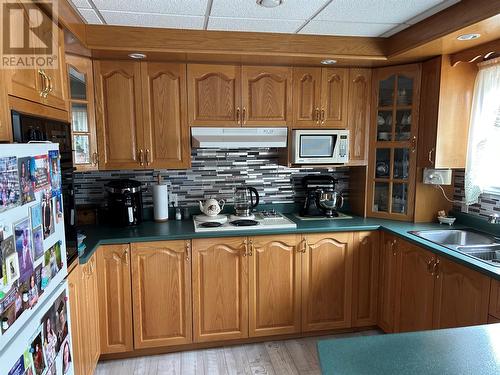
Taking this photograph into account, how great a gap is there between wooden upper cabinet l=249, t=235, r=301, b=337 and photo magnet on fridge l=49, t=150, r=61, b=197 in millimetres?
1391

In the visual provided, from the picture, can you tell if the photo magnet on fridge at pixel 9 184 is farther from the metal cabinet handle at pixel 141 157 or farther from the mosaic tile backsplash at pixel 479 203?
the mosaic tile backsplash at pixel 479 203

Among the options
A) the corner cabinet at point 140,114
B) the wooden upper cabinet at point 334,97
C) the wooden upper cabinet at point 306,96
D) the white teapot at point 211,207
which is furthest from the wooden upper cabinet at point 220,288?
the wooden upper cabinet at point 334,97

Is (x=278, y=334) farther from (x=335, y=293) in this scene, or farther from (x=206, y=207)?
(x=206, y=207)

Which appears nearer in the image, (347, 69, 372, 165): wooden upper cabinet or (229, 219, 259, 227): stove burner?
(229, 219, 259, 227): stove burner

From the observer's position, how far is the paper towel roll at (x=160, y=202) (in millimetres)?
2635

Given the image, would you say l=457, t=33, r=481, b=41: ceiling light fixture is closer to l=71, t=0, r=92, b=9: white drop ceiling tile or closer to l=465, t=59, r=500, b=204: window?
l=465, t=59, r=500, b=204: window

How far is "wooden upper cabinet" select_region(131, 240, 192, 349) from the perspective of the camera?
2.32 m

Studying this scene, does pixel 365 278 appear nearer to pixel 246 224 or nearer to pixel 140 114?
pixel 246 224

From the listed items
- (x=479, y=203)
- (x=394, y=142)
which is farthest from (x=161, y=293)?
(x=479, y=203)

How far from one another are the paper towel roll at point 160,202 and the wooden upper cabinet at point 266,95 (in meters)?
0.79

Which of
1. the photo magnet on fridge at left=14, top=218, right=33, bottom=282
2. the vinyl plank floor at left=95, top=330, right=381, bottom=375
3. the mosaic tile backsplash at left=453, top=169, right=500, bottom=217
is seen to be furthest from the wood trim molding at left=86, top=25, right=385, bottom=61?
the vinyl plank floor at left=95, top=330, right=381, bottom=375

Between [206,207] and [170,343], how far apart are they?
984 mm

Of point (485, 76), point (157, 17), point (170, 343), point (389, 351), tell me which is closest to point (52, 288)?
point (389, 351)

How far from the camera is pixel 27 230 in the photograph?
1018 mm
